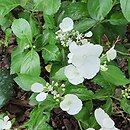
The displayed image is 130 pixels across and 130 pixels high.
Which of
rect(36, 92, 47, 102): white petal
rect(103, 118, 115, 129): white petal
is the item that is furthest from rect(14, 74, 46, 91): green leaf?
rect(103, 118, 115, 129): white petal

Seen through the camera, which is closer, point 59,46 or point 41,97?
point 41,97

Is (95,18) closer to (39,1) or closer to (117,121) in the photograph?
(39,1)

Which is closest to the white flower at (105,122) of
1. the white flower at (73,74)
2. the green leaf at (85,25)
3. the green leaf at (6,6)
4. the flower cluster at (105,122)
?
the flower cluster at (105,122)

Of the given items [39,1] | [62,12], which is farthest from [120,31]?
[39,1]

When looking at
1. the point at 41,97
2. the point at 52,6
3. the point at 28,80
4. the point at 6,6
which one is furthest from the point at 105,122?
the point at 6,6

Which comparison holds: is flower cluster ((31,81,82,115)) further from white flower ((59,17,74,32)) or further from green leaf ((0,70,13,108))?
green leaf ((0,70,13,108))

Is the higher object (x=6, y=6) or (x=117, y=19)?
(x=6, y=6)

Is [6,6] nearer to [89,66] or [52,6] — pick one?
[52,6]
